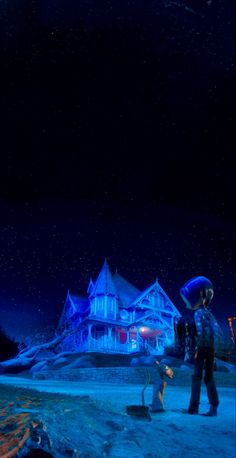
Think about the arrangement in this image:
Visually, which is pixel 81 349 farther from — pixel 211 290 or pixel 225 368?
pixel 211 290

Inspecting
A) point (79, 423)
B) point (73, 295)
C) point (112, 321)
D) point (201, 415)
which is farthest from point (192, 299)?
point (73, 295)

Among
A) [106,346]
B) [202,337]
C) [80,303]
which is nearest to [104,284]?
[80,303]

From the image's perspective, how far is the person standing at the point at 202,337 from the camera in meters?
4.59

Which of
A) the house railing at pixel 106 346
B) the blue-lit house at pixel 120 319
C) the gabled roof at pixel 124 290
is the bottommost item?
the house railing at pixel 106 346

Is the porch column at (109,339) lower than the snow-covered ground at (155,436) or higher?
lower

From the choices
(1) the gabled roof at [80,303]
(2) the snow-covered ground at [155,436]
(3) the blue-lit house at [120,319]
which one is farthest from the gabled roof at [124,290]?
(2) the snow-covered ground at [155,436]

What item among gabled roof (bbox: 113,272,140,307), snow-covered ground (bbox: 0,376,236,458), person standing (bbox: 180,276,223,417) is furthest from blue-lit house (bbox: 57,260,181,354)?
snow-covered ground (bbox: 0,376,236,458)

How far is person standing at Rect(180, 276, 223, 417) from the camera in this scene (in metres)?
4.59

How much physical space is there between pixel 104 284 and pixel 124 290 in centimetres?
497

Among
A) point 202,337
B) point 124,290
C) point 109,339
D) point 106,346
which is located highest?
point 124,290

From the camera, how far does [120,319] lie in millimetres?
33969

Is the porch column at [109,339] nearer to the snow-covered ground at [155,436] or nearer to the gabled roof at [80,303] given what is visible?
the gabled roof at [80,303]

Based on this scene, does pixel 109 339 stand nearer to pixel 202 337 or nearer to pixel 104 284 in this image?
pixel 104 284

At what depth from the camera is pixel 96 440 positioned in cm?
241
